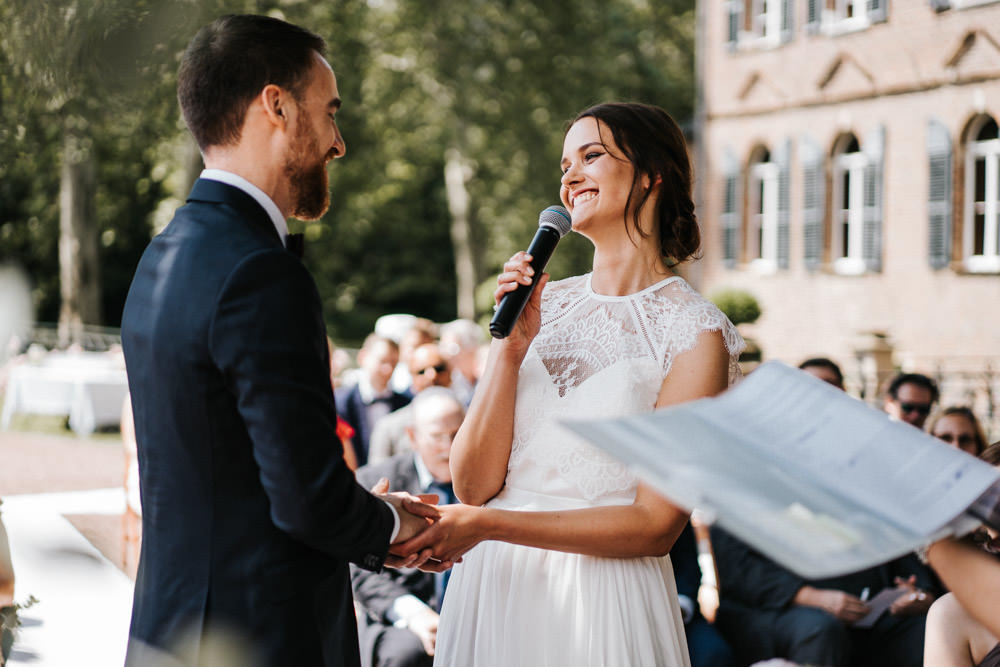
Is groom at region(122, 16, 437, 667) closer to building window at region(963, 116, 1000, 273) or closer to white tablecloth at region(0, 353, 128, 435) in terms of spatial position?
white tablecloth at region(0, 353, 128, 435)

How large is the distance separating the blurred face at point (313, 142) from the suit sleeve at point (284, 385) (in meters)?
0.27

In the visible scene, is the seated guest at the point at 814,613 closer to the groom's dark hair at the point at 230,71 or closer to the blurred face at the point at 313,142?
the blurred face at the point at 313,142

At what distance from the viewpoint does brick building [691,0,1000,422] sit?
16.8 metres

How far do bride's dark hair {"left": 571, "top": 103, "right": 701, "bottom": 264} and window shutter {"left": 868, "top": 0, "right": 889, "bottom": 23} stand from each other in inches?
685

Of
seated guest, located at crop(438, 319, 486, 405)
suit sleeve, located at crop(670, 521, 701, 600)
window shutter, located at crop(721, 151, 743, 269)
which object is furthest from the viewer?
window shutter, located at crop(721, 151, 743, 269)

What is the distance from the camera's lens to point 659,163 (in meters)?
2.68

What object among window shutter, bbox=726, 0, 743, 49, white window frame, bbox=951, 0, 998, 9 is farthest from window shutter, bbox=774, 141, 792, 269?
white window frame, bbox=951, 0, 998, 9

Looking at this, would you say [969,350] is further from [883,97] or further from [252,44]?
[252,44]

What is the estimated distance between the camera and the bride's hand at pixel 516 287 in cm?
248

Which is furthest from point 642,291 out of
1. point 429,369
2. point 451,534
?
point 429,369

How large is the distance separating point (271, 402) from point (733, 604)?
363cm

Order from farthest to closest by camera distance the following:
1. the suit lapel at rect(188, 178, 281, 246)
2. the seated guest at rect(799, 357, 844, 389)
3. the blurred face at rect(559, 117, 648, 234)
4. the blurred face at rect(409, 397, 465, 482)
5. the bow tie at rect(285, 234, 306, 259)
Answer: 1. the seated guest at rect(799, 357, 844, 389)
2. the blurred face at rect(409, 397, 465, 482)
3. the blurred face at rect(559, 117, 648, 234)
4. the bow tie at rect(285, 234, 306, 259)
5. the suit lapel at rect(188, 178, 281, 246)

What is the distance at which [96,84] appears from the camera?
2176mm

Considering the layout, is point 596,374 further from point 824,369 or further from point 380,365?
point 380,365
